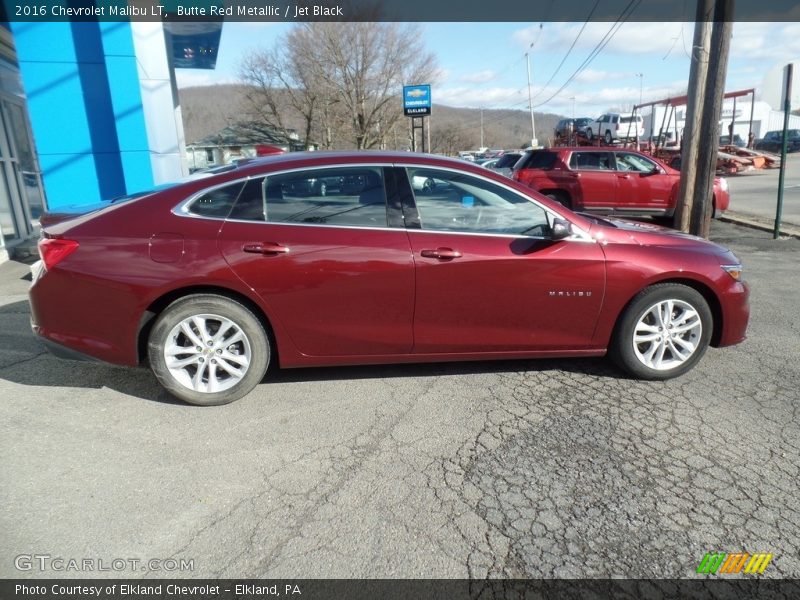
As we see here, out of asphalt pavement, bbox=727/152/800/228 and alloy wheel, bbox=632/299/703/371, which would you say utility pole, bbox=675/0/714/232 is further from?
alloy wheel, bbox=632/299/703/371

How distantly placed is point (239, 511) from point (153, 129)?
7.53 meters

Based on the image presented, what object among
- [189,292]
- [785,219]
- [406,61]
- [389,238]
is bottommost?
[785,219]

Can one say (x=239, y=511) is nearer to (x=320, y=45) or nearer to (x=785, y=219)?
(x=785, y=219)

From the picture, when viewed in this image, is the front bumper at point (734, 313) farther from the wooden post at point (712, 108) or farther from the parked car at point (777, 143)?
the parked car at point (777, 143)

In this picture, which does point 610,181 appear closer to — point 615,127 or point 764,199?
point 764,199

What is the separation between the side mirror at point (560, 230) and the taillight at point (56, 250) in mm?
3107

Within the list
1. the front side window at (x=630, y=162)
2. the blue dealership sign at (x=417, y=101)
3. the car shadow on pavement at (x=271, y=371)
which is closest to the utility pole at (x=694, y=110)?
the front side window at (x=630, y=162)

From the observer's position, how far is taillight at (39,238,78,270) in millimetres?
3250

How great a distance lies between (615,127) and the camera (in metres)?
32.7

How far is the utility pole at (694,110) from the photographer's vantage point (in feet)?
26.7

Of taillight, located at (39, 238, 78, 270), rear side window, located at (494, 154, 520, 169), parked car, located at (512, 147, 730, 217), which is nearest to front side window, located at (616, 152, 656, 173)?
parked car, located at (512, 147, 730, 217)

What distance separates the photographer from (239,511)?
2453 millimetres

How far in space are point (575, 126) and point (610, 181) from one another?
28840 mm

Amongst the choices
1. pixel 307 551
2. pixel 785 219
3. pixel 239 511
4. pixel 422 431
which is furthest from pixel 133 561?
pixel 785 219
